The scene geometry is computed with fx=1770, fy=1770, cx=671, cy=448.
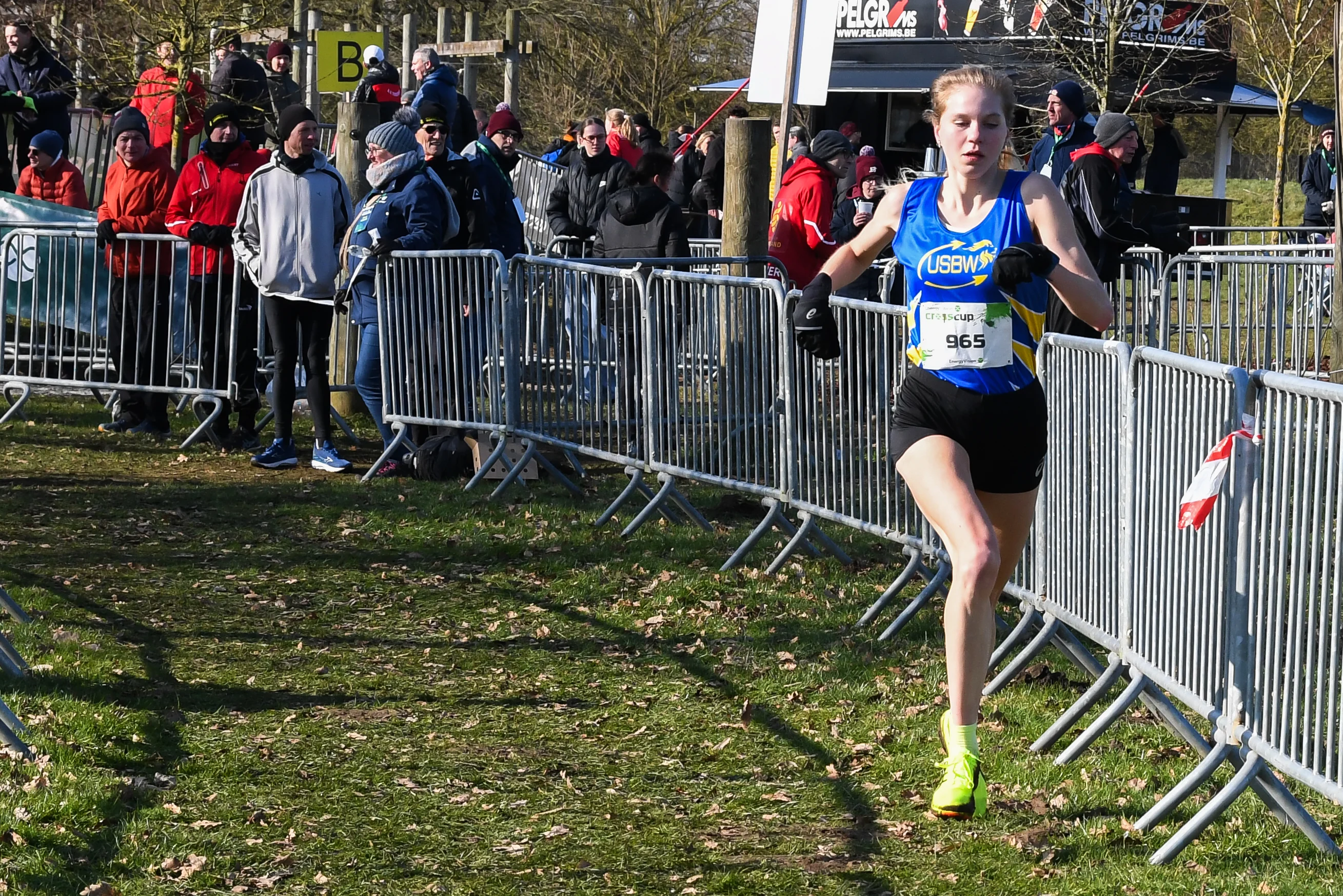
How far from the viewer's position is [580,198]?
50.0 ft

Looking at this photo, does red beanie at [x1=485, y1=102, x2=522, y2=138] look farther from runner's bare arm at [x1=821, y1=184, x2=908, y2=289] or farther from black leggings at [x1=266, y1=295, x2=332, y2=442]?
runner's bare arm at [x1=821, y1=184, x2=908, y2=289]

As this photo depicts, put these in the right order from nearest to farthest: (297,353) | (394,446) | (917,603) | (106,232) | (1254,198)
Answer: (917,603) → (394,446) → (297,353) → (106,232) → (1254,198)

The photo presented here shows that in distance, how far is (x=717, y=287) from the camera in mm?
8625

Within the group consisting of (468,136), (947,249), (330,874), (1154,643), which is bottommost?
(330,874)

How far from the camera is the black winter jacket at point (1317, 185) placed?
861 inches

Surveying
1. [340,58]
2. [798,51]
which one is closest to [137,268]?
[798,51]

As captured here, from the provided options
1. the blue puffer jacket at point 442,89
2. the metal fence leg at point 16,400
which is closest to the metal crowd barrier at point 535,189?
the blue puffer jacket at point 442,89

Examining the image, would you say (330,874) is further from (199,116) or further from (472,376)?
(199,116)

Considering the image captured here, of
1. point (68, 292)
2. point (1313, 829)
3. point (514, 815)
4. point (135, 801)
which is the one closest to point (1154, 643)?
point (1313, 829)

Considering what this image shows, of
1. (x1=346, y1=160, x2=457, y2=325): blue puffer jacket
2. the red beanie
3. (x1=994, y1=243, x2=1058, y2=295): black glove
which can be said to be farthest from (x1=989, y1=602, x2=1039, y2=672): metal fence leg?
the red beanie

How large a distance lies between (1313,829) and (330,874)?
2.60 meters

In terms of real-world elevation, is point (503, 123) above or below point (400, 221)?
above

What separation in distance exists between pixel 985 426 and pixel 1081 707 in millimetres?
1153

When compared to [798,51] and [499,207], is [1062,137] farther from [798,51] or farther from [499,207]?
[499,207]
